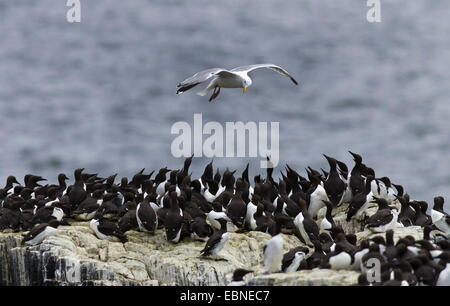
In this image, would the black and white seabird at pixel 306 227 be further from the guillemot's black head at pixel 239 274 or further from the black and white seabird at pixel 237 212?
the guillemot's black head at pixel 239 274

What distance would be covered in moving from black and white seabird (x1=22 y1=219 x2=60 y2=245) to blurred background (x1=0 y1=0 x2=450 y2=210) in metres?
27.7

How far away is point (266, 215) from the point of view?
49.8 feet

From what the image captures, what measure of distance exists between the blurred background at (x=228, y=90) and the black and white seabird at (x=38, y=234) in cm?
2772

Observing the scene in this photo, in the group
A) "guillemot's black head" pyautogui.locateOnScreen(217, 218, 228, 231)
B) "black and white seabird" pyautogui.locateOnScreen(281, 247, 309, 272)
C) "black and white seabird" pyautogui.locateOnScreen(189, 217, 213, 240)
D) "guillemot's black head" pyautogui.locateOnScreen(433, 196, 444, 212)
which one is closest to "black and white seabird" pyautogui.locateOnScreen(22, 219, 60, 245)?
"black and white seabird" pyautogui.locateOnScreen(189, 217, 213, 240)

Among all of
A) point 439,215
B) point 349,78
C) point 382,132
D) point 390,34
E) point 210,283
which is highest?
point 390,34

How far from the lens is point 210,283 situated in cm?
1339

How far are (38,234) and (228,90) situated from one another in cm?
4597

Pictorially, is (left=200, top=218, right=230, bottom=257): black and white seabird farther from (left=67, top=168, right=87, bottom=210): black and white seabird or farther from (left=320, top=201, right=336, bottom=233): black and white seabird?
(left=67, top=168, right=87, bottom=210): black and white seabird

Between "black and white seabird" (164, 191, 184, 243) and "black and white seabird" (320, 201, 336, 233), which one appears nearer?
"black and white seabird" (164, 191, 184, 243)

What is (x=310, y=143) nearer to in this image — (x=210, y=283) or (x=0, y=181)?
(x=0, y=181)

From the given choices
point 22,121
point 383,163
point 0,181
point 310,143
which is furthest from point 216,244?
point 22,121

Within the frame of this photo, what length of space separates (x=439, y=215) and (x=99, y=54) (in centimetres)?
5050

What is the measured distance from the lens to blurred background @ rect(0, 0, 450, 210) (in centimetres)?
4728

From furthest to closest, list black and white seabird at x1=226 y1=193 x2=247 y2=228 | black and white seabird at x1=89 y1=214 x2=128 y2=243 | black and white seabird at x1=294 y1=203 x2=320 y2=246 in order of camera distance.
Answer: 1. black and white seabird at x1=226 y1=193 x2=247 y2=228
2. black and white seabird at x1=294 y1=203 x2=320 y2=246
3. black and white seabird at x1=89 y1=214 x2=128 y2=243
